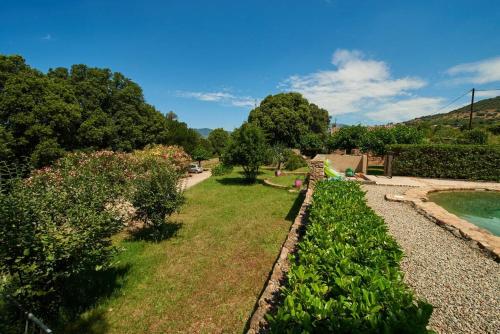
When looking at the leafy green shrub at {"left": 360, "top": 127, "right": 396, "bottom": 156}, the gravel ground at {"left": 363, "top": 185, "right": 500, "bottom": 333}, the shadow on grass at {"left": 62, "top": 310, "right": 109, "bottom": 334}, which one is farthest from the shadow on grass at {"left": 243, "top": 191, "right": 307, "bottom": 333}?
the leafy green shrub at {"left": 360, "top": 127, "right": 396, "bottom": 156}

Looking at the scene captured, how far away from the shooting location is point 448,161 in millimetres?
17781

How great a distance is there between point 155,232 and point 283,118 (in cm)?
3133

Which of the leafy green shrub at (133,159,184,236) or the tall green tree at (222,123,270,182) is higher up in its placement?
the tall green tree at (222,123,270,182)

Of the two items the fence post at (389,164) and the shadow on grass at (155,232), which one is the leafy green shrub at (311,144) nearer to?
the fence post at (389,164)

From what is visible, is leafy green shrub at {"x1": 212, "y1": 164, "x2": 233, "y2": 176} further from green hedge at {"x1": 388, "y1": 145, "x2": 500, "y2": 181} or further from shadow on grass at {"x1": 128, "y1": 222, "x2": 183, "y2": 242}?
shadow on grass at {"x1": 128, "y1": 222, "x2": 183, "y2": 242}

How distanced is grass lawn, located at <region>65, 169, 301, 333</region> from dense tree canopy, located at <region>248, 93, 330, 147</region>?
2762 centimetres

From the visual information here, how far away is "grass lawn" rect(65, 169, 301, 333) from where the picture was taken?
14.6ft

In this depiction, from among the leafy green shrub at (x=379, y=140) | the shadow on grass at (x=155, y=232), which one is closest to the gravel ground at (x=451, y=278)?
the shadow on grass at (x=155, y=232)

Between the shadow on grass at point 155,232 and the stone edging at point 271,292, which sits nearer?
the stone edging at point 271,292

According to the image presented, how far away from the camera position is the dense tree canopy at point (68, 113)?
1655 centimetres

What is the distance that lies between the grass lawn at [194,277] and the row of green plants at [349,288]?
1.89 metres

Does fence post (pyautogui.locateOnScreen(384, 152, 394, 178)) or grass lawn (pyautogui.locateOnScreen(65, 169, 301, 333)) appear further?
fence post (pyautogui.locateOnScreen(384, 152, 394, 178))

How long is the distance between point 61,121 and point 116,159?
299 inches

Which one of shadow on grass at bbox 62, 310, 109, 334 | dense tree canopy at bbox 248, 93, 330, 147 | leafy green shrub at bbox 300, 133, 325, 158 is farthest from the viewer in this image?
dense tree canopy at bbox 248, 93, 330, 147
